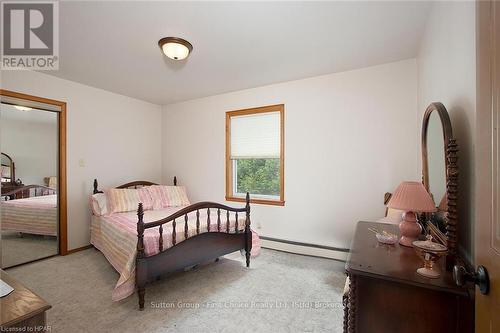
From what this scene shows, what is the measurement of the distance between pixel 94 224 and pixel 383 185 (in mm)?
3929

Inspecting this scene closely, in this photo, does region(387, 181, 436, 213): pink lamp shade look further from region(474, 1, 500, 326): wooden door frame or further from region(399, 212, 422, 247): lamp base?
region(474, 1, 500, 326): wooden door frame

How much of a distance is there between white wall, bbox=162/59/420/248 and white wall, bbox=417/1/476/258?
1076 mm

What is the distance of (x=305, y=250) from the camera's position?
3344 mm

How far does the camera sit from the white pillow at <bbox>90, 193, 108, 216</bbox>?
3297 millimetres

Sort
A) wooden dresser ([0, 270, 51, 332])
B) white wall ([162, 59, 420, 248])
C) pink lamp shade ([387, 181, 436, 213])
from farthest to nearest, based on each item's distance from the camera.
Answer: white wall ([162, 59, 420, 248]), pink lamp shade ([387, 181, 436, 213]), wooden dresser ([0, 270, 51, 332])

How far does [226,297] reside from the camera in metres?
2.27

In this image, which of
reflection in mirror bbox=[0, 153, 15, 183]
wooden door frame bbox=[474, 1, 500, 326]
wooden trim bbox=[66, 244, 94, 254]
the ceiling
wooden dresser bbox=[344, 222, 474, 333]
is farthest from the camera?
wooden trim bbox=[66, 244, 94, 254]

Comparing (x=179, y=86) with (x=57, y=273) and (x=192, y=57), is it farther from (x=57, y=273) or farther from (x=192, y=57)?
(x=57, y=273)

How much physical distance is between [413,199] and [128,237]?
2.39 metres

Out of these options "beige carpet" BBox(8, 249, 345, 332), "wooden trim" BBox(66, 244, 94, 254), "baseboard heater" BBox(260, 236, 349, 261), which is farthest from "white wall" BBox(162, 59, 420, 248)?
"wooden trim" BBox(66, 244, 94, 254)

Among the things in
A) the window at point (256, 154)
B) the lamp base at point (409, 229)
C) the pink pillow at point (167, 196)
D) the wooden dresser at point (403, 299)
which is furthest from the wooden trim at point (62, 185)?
the lamp base at point (409, 229)

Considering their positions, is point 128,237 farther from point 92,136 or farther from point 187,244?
point 92,136

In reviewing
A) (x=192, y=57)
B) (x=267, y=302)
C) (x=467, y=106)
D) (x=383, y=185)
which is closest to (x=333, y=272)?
(x=267, y=302)

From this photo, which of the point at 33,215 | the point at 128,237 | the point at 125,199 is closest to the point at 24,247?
the point at 33,215
